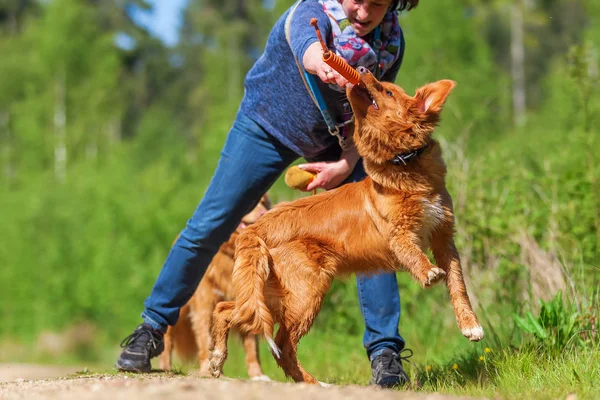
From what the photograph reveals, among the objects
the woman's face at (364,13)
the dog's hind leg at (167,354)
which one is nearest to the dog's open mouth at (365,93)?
the woman's face at (364,13)

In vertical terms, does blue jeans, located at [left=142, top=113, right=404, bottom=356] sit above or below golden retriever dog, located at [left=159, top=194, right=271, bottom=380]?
above

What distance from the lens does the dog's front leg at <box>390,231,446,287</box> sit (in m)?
4.04

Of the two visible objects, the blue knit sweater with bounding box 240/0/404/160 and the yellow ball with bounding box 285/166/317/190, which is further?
the yellow ball with bounding box 285/166/317/190

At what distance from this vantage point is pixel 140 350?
16.9 ft

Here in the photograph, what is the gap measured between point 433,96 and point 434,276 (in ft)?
3.28

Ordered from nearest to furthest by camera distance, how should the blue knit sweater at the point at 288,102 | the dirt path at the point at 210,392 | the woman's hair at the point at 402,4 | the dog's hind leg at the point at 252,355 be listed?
the dirt path at the point at 210,392, the woman's hair at the point at 402,4, the blue knit sweater at the point at 288,102, the dog's hind leg at the point at 252,355

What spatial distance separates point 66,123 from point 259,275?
3119 cm

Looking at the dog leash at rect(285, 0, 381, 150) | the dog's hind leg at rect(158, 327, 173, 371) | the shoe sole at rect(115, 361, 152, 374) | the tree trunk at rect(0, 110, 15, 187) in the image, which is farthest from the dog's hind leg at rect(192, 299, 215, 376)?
the tree trunk at rect(0, 110, 15, 187)

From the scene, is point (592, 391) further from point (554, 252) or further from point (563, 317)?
point (554, 252)

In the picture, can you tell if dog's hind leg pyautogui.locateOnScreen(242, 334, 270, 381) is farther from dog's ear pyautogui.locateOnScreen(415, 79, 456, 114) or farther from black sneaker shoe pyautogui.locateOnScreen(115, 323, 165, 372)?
dog's ear pyautogui.locateOnScreen(415, 79, 456, 114)

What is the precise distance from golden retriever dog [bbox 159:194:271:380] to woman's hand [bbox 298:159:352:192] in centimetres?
200

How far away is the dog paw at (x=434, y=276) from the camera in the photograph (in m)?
4.03

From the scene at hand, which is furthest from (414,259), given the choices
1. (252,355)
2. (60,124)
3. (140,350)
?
(60,124)

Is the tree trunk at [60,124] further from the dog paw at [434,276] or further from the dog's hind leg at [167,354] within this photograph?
the dog paw at [434,276]
